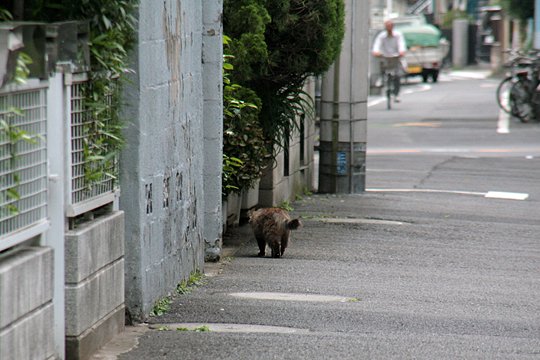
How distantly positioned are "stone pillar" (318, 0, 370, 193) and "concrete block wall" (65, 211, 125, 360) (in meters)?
9.02

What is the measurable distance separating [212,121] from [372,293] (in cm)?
204

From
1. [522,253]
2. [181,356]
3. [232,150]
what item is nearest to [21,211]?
[181,356]

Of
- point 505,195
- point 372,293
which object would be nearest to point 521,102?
point 505,195

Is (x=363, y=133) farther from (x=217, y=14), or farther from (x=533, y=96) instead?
(x=533, y=96)

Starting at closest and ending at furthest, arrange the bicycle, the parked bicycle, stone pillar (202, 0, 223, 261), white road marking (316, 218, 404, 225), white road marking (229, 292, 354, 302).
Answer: white road marking (229, 292, 354, 302), stone pillar (202, 0, 223, 261), white road marking (316, 218, 404, 225), the parked bicycle, the bicycle

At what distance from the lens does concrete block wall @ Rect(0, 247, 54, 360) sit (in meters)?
5.38

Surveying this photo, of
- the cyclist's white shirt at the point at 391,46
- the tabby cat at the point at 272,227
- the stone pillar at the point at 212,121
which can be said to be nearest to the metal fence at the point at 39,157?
the stone pillar at the point at 212,121

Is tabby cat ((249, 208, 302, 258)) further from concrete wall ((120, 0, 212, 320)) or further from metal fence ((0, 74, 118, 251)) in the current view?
metal fence ((0, 74, 118, 251))

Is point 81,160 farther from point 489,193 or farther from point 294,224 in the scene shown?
point 489,193

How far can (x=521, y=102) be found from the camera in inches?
1073

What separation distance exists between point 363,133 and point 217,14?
6.69 m

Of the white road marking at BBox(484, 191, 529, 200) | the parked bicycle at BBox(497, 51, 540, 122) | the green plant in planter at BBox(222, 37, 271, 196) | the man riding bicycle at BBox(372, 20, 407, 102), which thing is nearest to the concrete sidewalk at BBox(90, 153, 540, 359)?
the green plant in planter at BBox(222, 37, 271, 196)

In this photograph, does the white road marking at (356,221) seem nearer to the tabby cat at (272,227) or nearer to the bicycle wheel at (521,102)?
the tabby cat at (272,227)

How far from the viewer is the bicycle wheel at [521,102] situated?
27000 mm
